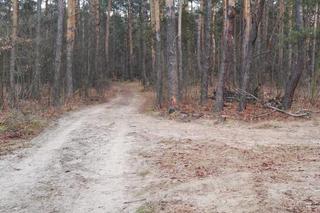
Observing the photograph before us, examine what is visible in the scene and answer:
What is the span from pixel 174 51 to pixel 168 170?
31.8 ft

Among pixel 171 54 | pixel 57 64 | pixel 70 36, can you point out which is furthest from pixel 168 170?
pixel 70 36

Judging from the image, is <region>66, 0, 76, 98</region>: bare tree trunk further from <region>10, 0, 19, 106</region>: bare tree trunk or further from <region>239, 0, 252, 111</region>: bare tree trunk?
<region>239, 0, 252, 111</region>: bare tree trunk

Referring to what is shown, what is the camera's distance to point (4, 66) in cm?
2159

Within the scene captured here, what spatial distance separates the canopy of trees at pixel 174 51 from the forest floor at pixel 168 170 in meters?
4.28

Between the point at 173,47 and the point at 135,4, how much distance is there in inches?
1344

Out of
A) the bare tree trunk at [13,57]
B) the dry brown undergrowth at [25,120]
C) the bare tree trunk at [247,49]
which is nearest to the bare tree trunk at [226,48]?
the bare tree trunk at [247,49]

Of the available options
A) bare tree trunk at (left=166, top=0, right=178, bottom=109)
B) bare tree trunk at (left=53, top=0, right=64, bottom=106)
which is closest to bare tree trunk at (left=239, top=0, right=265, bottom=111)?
bare tree trunk at (left=166, top=0, right=178, bottom=109)

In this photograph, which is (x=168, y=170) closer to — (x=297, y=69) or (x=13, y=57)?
(x=297, y=69)

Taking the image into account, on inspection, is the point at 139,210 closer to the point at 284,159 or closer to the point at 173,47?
the point at 284,159

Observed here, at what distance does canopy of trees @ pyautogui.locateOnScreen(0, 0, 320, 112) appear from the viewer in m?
16.9

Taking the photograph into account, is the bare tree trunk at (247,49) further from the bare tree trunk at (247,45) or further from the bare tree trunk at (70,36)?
the bare tree trunk at (70,36)

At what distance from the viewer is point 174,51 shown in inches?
684

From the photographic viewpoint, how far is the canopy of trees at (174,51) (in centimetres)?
1686

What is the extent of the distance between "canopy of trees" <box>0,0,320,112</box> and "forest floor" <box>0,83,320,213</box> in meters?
4.28
